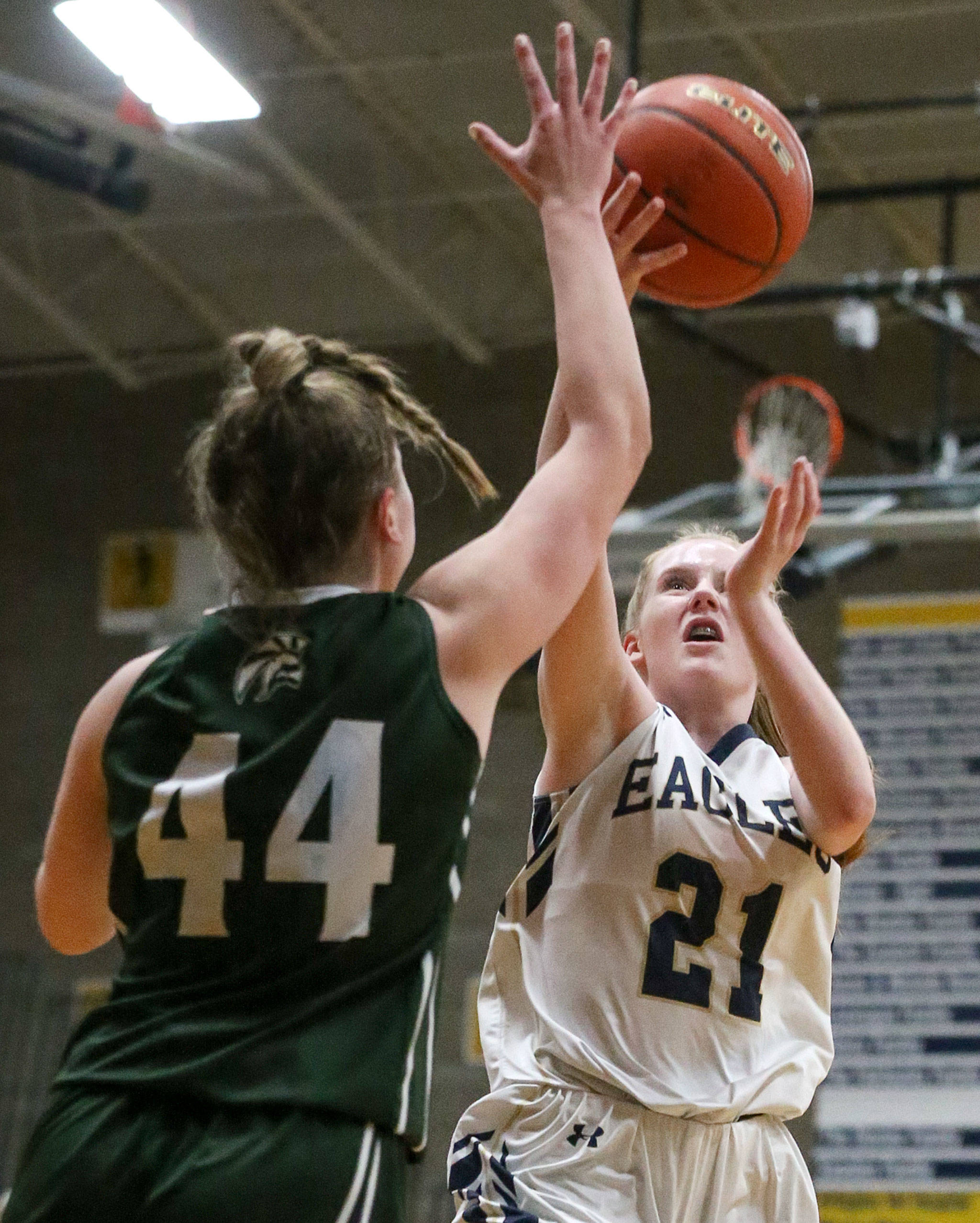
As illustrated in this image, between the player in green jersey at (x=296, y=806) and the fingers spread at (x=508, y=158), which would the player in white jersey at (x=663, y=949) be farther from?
the player in green jersey at (x=296, y=806)

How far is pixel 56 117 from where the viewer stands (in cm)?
1057

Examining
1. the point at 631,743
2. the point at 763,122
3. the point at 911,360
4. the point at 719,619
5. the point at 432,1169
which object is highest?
the point at 911,360

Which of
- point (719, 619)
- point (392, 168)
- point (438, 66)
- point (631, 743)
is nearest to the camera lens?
point (631, 743)

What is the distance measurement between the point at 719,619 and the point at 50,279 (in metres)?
10.2

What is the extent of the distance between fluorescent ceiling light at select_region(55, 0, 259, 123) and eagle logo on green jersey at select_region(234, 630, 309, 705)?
6.03 meters

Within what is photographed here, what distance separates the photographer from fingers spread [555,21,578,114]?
90.4 inches

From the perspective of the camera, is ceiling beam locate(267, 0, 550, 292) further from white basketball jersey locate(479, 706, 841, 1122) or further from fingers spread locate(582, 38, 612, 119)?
fingers spread locate(582, 38, 612, 119)

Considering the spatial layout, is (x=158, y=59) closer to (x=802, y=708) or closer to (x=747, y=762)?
(x=747, y=762)

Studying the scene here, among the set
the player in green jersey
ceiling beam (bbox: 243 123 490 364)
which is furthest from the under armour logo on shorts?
ceiling beam (bbox: 243 123 490 364)

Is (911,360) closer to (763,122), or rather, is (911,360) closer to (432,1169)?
(432,1169)

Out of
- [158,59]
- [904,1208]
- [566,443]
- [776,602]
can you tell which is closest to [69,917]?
[566,443]

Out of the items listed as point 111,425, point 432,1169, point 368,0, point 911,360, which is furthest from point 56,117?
point 432,1169

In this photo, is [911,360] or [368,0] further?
[911,360]

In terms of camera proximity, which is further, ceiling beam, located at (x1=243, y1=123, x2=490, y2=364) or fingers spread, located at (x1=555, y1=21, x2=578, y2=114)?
ceiling beam, located at (x1=243, y1=123, x2=490, y2=364)
